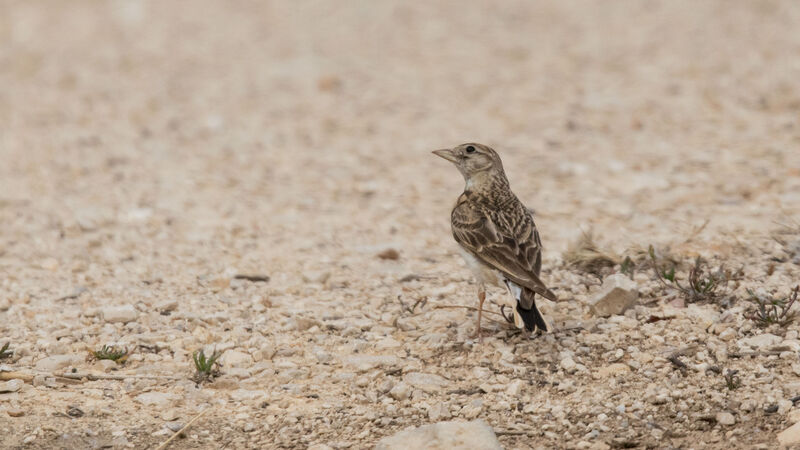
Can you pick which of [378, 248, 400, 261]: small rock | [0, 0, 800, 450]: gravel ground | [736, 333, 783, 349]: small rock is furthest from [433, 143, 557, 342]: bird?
[378, 248, 400, 261]: small rock

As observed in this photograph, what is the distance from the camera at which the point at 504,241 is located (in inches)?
227

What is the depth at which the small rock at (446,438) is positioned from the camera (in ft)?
15.4

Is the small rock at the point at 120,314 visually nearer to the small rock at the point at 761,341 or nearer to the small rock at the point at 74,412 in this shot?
the small rock at the point at 74,412

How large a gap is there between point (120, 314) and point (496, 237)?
2.48 m

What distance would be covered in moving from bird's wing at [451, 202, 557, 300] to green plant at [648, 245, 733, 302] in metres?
0.96

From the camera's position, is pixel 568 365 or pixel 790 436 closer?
pixel 790 436

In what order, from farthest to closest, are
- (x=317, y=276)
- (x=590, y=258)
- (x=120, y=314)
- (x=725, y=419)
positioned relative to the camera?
(x=317, y=276) < (x=590, y=258) < (x=120, y=314) < (x=725, y=419)

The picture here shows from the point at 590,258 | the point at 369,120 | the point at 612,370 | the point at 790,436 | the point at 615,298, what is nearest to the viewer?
the point at 790,436

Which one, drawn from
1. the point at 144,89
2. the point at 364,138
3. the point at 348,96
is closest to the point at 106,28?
the point at 144,89

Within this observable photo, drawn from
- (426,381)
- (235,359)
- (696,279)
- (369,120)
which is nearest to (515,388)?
(426,381)

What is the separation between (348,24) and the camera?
624 inches

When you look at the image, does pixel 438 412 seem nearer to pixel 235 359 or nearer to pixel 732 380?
pixel 235 359

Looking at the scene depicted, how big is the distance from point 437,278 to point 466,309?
28.1 inches

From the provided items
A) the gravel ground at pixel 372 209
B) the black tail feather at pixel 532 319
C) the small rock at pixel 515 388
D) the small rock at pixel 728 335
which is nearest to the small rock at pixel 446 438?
the gravel ground at pixel 372 209
